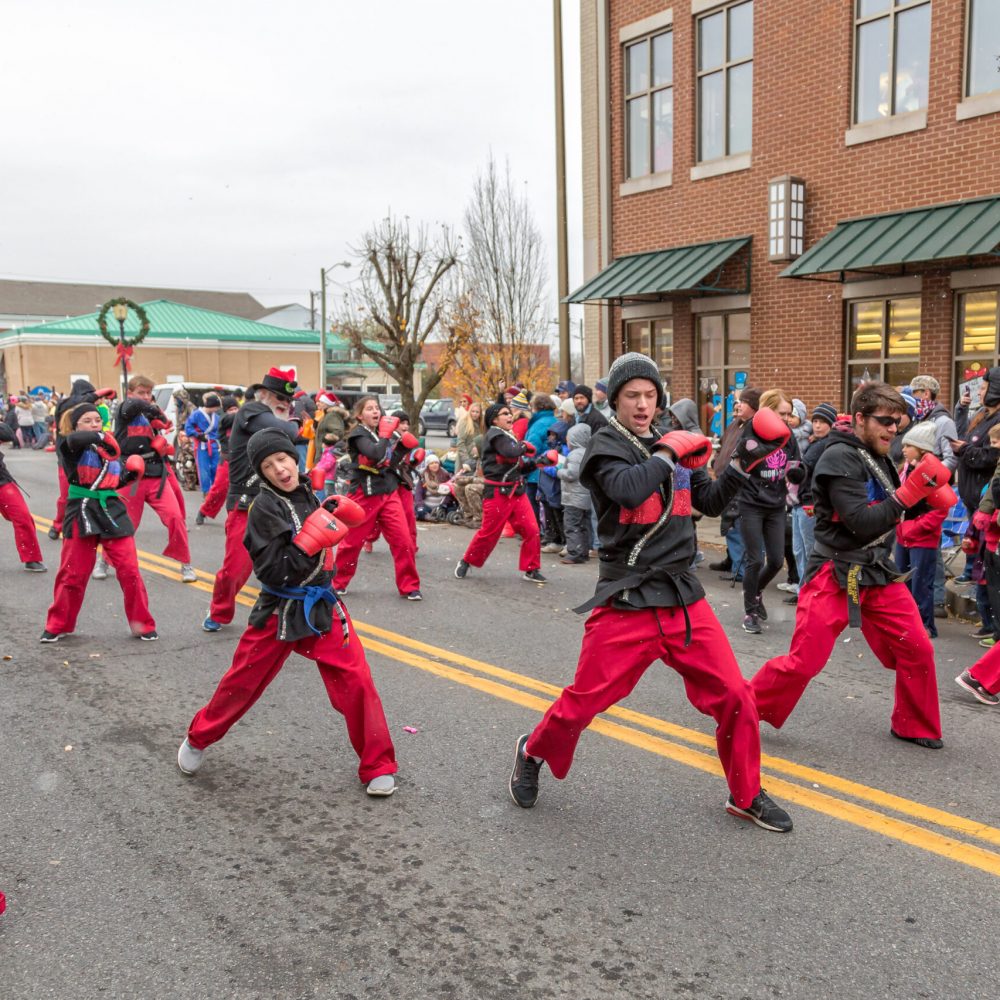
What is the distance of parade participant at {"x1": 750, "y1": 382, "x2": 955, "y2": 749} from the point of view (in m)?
4.88

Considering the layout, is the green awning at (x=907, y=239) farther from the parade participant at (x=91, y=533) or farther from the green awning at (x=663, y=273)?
the parade participant at (x=91, y=533)

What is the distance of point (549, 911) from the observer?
11.6 ft

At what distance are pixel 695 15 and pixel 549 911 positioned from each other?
14.8 m

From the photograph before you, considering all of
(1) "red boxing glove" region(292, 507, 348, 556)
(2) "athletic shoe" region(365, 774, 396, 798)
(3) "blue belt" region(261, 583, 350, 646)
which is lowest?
(2) "athletic shoe" region(365, 774, 396, 798)

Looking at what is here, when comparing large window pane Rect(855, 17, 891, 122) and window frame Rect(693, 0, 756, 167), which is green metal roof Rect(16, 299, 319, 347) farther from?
large window pane Rect(855, 17, 891, 122)

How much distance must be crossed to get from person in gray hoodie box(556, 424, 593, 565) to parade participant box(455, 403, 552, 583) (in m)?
1.04

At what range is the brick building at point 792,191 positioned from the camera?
12008 millimetres

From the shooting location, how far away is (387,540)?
8680 millimetres

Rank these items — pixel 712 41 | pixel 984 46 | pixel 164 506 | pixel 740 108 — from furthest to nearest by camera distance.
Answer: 1. pixel 712 41
2. pixel 740 108
3. pixel 984 46
4. pixel 164 506

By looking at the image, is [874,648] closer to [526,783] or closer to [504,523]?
[526,783]

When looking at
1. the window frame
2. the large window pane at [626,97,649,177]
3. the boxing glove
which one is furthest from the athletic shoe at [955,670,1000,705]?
the large window pane at [626,97,649,177]

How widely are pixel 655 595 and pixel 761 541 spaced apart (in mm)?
3989

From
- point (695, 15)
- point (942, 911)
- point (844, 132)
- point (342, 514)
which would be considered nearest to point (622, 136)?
point (695, 15)

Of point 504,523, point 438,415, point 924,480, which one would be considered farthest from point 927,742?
point 438,415
